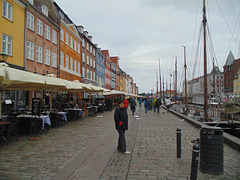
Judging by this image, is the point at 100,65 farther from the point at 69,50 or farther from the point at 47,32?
the point at 47,32

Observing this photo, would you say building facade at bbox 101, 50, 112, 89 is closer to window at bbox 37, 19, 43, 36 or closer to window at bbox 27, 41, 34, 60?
window at bbox 37, 19, 43, 36

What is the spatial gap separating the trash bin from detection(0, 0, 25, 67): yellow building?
16.4 metres

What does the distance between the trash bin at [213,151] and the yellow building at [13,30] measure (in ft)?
53.7

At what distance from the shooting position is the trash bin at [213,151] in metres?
4.54

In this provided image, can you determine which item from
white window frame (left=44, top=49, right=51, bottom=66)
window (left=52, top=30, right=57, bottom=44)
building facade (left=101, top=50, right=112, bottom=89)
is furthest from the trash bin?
building facade (left=101, top=50, right=112, bottom=89)

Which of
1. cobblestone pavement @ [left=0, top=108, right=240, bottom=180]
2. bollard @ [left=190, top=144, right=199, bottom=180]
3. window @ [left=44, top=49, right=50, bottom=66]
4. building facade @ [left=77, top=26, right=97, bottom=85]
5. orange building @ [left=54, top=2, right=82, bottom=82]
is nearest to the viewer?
bollard @ [left=190, top=144, right=199, bottom=180]

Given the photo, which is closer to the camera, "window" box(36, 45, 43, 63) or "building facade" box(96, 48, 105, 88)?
"window" box(36, 45, 43, 63)

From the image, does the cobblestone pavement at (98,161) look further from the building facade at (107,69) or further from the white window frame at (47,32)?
the building facade at (107,69)

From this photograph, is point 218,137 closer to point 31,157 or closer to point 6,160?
point 31,157

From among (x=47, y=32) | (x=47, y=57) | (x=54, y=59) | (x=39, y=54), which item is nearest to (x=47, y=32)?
(x=47, y=32)

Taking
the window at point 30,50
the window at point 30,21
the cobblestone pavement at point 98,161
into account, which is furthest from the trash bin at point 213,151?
the window at point 30,21

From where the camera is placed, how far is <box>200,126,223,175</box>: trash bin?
4.54 m

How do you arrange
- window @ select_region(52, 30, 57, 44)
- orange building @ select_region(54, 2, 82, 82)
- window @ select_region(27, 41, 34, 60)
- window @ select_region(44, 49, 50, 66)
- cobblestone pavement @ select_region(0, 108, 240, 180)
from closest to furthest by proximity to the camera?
cobblestone pavement @ select_region(0, 108, 240, 180) < window @ select_region(27, 41, 34, 60) < window @ select_region(44, 49, 50, 66) < window @ select_region(52, 30, 57, 44) < orange building @ select_region(54, 2, 82, 82)

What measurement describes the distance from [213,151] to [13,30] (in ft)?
60.3
